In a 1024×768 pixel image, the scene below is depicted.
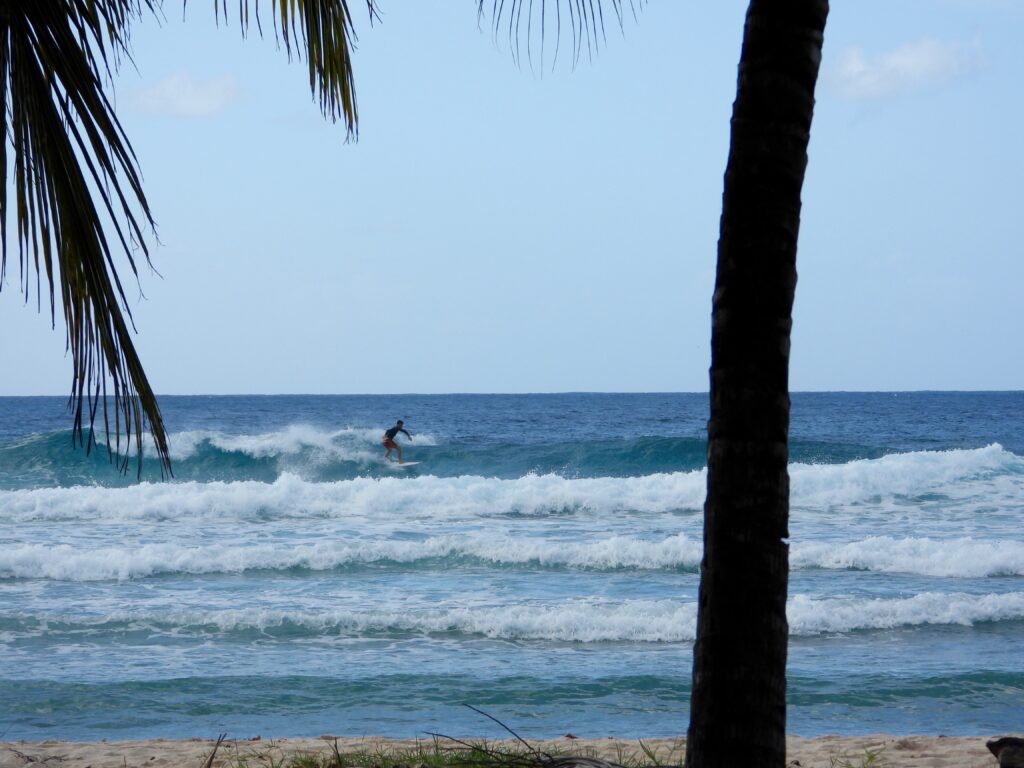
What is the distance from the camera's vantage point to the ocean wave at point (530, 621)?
909cm

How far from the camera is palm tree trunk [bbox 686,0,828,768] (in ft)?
7.43

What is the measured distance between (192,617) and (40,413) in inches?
2596

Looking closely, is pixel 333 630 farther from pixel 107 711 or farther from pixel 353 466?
pixel 353 466

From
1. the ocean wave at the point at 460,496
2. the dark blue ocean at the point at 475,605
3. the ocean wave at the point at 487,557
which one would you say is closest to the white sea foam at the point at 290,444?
the ocean wave at the point at 460,496

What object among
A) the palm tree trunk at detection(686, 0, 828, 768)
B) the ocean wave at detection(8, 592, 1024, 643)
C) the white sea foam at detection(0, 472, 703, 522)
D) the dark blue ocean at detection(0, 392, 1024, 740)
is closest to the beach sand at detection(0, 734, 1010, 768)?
the dark blue ocean at detection(0, 392, 1024, 740)

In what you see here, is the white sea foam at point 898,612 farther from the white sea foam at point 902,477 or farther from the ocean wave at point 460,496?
the white sea foam at point 902,477

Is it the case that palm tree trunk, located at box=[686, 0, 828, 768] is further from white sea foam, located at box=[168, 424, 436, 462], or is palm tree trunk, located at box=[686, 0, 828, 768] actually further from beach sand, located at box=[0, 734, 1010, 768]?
white sea foam, located at box=[168, 424, 436, 462]

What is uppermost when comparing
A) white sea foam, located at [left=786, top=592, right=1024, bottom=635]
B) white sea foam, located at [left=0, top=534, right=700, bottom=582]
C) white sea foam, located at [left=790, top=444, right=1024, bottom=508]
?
white sea foam, located at [left=790, top=444, right=1024, bottom=508]

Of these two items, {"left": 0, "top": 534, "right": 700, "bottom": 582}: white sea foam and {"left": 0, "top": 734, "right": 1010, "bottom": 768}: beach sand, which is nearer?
{"left": 0, "top": 734, "right": 1010, "bottom": 768}: beach sand

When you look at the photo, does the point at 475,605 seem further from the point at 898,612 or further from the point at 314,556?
the point at 898,612

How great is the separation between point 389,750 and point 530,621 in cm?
415

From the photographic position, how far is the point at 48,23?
221 cm

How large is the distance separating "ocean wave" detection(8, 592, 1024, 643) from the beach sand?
3036 millimetres

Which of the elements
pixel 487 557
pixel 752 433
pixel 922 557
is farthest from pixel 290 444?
pixel 752 433
